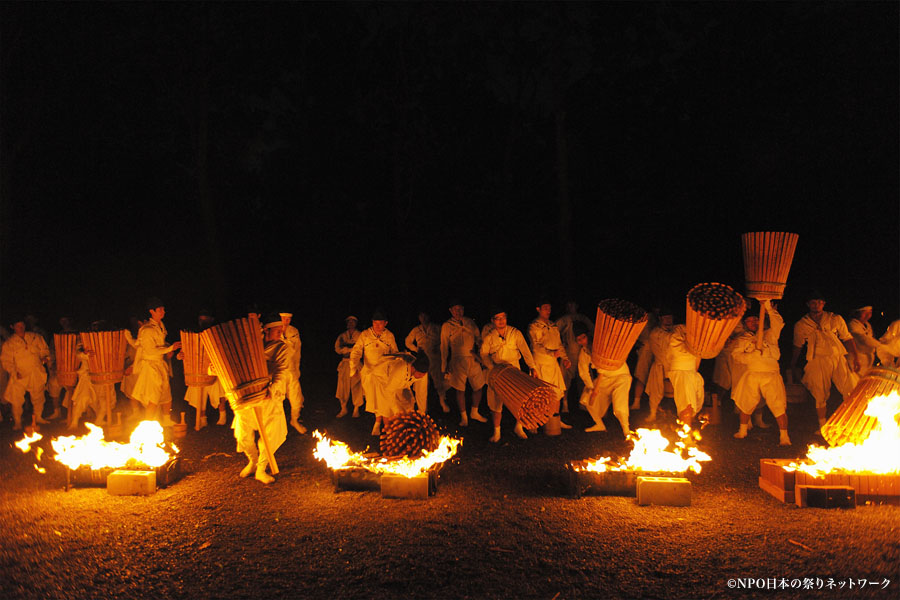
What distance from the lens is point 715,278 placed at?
17188 millimetres

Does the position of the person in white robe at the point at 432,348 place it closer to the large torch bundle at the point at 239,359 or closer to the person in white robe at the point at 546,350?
the person in white robe at the point at 546,350

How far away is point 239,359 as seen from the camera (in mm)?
5918

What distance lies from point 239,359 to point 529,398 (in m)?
3.28

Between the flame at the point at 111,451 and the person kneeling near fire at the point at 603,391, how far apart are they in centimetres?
561

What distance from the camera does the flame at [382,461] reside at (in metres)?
6.09

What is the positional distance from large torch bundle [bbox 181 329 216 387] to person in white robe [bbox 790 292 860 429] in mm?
8806

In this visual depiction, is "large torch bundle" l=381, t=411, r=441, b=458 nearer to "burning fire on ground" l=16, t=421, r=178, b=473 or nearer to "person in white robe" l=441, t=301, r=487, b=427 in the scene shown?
"burning fire on ground" l=16, t=421, r=178, b=473

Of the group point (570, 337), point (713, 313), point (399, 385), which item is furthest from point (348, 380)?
point (713, 313)

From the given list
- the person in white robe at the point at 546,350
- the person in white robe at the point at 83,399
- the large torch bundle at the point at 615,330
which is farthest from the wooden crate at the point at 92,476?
the large torch bundle at the point at 615,330

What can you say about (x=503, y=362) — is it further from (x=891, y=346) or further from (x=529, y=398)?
(x=891, y=346)

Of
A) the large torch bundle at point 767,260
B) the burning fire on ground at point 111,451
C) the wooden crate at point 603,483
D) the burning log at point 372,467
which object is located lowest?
the wooden crate at point 603,483

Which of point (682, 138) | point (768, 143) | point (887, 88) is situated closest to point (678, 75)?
point (682, 138)

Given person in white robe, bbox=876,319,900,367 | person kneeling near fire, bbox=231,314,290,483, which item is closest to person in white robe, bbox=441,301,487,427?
person kneeling near fire, bbox=231,314,290,483

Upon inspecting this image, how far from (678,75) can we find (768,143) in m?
3.16
